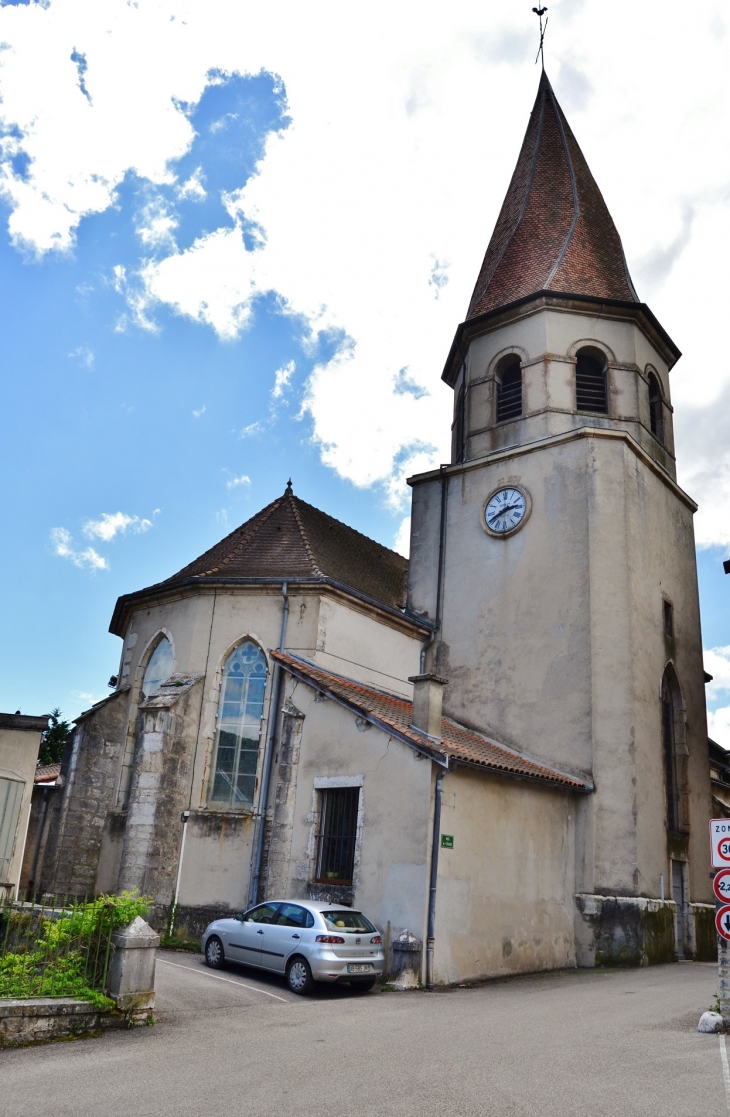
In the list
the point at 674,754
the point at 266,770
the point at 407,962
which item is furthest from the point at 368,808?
the point at 674,754

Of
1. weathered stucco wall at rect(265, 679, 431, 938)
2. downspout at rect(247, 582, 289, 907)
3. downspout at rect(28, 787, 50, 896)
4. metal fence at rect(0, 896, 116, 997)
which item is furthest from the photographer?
downspout at rect(28, 787, 50, 896)

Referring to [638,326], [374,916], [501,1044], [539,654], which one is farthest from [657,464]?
[501,1044]

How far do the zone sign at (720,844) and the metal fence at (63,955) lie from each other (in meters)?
6.20

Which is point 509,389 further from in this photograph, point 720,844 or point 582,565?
point 720,844

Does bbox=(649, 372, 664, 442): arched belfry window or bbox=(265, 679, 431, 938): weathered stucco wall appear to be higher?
bbox=(649, 372, 664, 442): arched belfry window

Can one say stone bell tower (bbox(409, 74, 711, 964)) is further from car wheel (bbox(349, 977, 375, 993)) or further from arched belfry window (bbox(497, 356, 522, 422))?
car wheel (bbox(349, 977, 375, 993))

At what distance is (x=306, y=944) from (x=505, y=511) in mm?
11842

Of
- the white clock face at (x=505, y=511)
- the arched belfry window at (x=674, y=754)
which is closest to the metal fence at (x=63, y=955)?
the arched belfry window at (x=674, y=754)

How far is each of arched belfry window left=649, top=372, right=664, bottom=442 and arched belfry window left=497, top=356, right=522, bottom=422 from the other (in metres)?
3.42

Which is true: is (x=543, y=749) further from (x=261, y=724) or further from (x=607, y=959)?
(x=261, y=724)

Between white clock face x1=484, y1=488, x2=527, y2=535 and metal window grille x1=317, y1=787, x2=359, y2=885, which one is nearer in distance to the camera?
metal window grille x1=317, y1=787, x2=359, y2=885

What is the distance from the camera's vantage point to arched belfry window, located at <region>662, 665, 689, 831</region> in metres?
18.9

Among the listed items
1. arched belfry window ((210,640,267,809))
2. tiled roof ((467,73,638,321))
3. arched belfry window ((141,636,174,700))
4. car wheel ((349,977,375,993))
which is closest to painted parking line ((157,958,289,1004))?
car wheel ((349,977,375,993))

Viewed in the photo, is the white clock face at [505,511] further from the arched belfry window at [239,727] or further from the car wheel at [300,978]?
the car wheel at [300,978]
